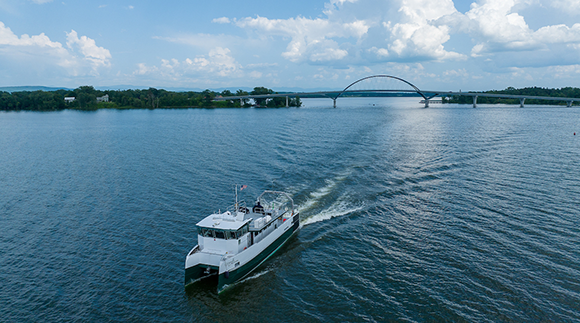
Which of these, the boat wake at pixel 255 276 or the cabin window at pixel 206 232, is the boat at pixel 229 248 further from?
the boat wake at pixel 255 276

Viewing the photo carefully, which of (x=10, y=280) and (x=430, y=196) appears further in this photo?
(x=430, y=196)

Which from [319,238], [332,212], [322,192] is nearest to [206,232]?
[319,238]

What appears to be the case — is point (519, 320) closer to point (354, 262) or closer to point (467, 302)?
point (467, 302)

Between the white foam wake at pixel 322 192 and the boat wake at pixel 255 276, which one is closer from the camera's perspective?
the boat wake at pixel 255 276

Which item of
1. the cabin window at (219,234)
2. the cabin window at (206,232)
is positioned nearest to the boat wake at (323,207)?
the cabin window at (219,234)

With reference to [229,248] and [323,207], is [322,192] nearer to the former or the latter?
[323,207]

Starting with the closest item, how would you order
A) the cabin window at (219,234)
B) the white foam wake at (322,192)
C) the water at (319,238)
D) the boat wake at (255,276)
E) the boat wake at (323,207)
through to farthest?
the water at (319,238)
the boat wake at (255,276)
the cabin window at (219,234)
the boat wake at (323,207)
the white foam wake at (322,192)

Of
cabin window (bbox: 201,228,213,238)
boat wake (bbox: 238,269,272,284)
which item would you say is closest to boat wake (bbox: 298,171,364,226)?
boat wake (bbox: 238,269,272,284)

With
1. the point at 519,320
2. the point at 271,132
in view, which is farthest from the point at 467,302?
the point at 271,132
